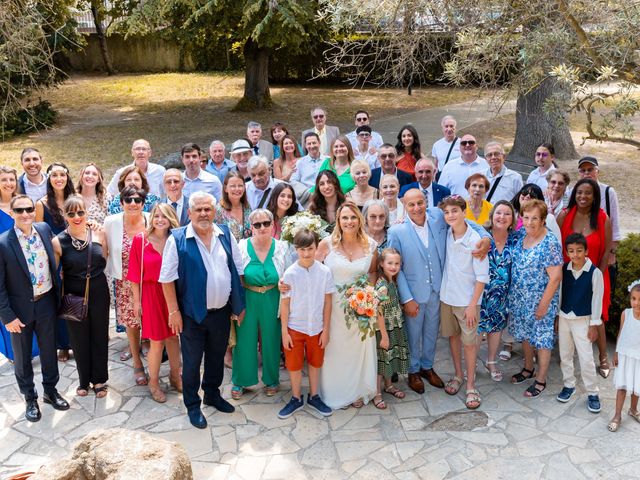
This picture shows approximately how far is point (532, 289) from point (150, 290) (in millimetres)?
3388

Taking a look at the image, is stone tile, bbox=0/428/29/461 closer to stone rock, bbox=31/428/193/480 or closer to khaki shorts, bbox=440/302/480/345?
stone rock, bbox=31/428/193/480

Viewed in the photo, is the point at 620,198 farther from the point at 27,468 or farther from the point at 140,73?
the point at 140,73

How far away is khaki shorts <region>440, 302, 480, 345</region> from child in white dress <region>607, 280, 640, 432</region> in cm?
120

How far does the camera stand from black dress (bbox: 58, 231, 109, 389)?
222 inches

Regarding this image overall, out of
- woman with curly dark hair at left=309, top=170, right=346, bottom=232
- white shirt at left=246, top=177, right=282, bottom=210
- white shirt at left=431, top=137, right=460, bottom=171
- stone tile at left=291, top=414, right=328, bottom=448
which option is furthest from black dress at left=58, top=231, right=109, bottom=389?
white shirt at left=431, top=137, right=460, bottom=171

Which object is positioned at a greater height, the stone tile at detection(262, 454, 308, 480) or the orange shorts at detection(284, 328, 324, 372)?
the orange shorts at detection(284, 328, 324, 372)

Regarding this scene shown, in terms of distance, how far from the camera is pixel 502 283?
595 cm

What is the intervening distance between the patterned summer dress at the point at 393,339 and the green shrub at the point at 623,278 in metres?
2.41

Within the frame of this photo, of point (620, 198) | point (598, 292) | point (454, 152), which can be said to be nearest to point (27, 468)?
point (598, 292)

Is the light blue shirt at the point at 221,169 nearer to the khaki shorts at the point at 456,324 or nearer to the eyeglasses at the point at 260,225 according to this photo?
the eyeglasses at the point at 260,225

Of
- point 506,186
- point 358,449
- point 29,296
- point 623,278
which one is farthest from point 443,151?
point 29,296

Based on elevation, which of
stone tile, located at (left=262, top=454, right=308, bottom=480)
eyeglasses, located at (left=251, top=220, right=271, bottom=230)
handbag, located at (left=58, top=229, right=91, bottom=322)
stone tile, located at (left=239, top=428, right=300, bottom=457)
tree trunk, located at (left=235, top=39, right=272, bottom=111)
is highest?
tree trunk, located at (left=235, top=39, right=272, bottom=111)

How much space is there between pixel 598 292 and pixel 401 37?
431 cm

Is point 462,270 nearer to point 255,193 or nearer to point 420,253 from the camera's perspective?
point 420,253
